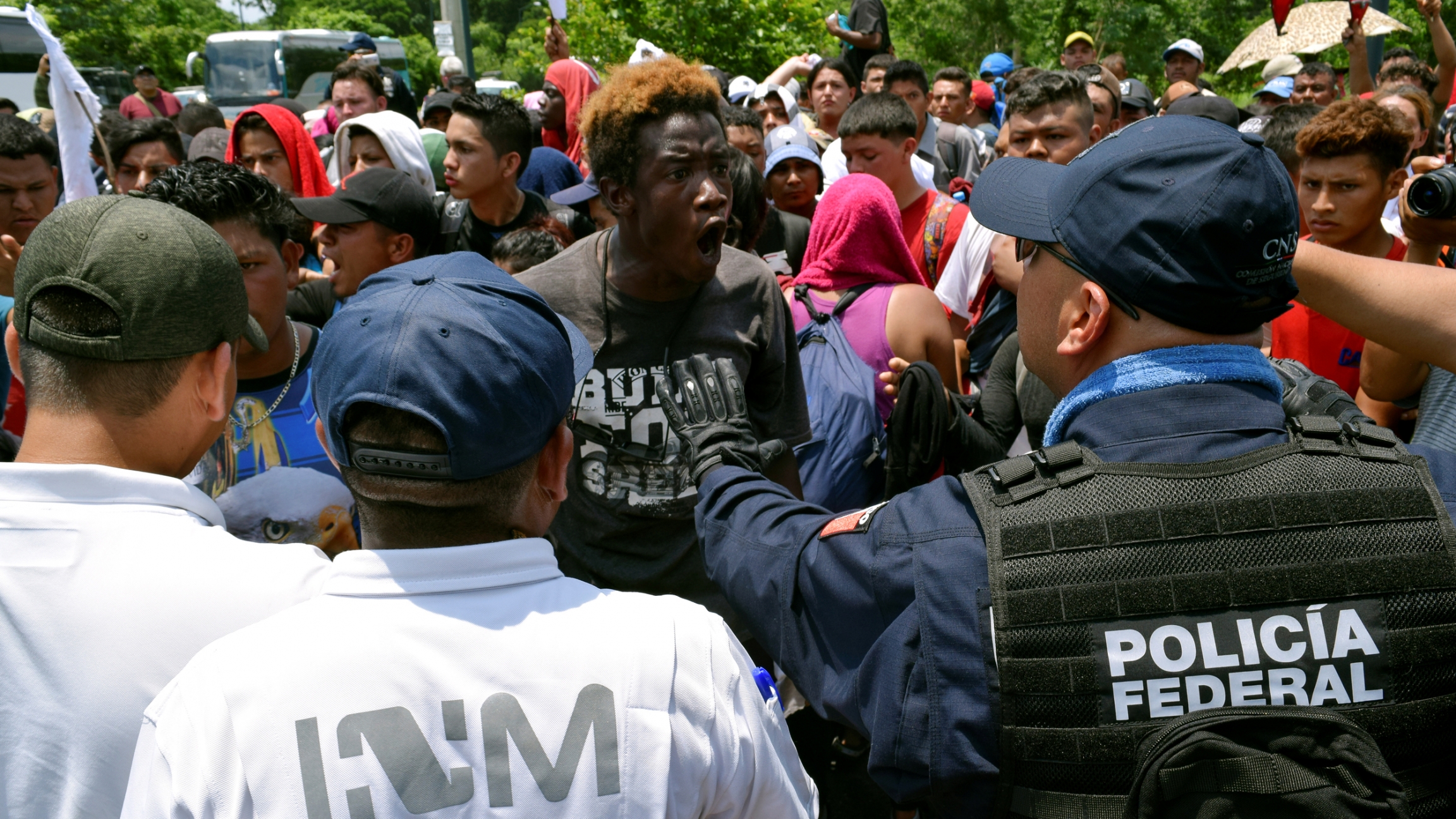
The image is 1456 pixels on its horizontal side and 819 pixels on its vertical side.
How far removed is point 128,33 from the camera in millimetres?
25750

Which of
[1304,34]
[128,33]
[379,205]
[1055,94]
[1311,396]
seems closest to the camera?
[1311,396]

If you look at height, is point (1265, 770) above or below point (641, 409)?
above

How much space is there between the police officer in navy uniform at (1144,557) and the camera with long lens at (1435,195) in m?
0.95

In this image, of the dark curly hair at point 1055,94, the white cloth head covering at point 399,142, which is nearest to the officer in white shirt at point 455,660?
the white cloth head covering at point 399,142

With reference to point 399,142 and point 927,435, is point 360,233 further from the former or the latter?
point 927,435

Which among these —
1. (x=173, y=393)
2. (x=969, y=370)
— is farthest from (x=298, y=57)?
(x=173, y=393)

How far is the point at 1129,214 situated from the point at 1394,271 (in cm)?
69

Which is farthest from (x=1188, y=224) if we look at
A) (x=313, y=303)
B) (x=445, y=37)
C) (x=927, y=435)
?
(x=445, y=37)

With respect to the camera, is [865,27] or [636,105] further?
[865,27]

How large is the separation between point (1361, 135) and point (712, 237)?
8.47ft

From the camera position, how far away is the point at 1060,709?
4.39 feet

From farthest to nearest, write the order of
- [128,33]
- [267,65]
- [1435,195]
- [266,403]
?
1. [128,33]
2. [267,65]
3. [266,403]
4. [1435,195]

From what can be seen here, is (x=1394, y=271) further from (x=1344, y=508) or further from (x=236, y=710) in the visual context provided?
(x=236, y=710)

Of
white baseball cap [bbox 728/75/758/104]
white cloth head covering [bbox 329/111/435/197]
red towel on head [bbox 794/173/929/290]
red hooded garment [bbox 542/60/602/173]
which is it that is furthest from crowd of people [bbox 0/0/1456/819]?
white baseball cap [bbox 728/75/758/104]
